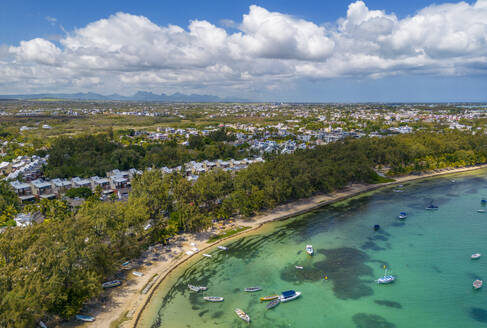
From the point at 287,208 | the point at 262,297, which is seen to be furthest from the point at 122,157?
the point at 262,297

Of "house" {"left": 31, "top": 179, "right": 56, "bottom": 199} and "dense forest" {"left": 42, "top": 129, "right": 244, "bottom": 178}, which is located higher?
"dense forest" {"left": 42, "top": 129, "right": 244, "bottom": 178}

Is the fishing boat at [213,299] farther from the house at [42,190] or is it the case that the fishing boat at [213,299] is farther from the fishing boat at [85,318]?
the house at [42,190]

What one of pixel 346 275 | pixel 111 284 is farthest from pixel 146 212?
pixel 346 275

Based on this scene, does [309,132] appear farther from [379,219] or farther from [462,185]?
[379,219]

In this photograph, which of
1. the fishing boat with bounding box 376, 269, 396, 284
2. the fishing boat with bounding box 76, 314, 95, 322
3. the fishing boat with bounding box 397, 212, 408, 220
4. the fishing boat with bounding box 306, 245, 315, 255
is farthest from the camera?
the fishing boat with bounding box 397, 212, 408, 220

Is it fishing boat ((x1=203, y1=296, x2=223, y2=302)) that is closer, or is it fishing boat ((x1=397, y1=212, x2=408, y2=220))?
fishing boat ((x1=203, y1=296, x2=223, y2=302))

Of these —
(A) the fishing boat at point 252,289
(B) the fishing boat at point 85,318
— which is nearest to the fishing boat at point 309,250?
(A) the fishing boat at point 252,289

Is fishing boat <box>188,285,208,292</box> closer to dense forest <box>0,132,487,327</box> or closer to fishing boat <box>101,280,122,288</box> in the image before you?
fishing boat <box>101,280,122,288</box>

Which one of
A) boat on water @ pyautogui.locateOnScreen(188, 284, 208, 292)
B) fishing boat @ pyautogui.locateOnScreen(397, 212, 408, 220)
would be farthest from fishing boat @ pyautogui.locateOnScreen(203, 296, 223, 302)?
fishing boat @ pyautogui.locateOnScreen(397, 212, 408, 220)
